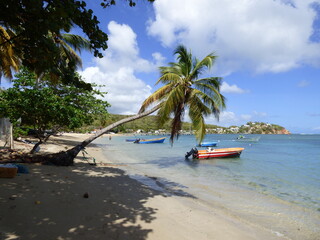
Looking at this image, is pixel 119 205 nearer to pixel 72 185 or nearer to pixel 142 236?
pixel 142 236

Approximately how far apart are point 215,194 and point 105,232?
5429mm

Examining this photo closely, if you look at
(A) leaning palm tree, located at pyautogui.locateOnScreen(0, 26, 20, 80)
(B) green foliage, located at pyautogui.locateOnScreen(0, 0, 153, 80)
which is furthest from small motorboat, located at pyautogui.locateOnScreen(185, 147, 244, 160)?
(B) green foliage, located at pyautogui.locateOnScreen(0, 0, 153, 80)

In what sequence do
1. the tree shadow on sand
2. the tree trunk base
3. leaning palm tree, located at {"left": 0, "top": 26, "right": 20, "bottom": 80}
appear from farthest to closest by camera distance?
the tree trunk base < leaning palm tree, located at {"left": 0, "top": 26, "right": 20, "bottom": 80} < the tree shadow on sand

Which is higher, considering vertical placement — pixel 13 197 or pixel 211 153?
pixel 13 197

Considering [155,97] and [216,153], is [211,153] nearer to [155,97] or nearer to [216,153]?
[216,153]

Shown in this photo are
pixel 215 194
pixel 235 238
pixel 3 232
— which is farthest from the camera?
pixel 215 194

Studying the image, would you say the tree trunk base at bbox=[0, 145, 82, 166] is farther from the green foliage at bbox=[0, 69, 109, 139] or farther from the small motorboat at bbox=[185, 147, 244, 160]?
the small motorboat at bbox=[185, 147, 244, 160]

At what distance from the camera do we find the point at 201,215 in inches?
200

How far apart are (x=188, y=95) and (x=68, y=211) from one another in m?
8.64

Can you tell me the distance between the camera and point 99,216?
4.15 meters

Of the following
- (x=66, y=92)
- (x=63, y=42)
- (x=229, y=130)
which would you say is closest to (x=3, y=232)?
(x=63, y=42)

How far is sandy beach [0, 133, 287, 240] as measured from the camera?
3472mm

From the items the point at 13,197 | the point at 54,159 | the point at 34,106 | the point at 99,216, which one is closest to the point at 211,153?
the point at 54,159

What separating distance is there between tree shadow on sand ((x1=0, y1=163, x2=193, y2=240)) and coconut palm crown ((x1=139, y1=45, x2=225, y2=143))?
5.63 metres
